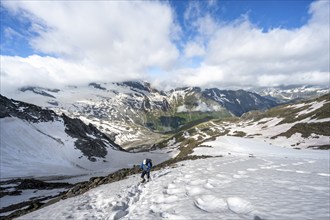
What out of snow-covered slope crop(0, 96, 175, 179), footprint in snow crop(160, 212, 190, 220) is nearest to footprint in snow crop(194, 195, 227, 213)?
footprint in snow crop(160, 212, 190, 220)

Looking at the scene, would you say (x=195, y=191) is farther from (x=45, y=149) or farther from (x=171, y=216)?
(x=45, y=149)

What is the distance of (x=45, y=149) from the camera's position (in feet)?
338

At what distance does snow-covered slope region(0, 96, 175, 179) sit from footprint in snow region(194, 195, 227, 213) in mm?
75219

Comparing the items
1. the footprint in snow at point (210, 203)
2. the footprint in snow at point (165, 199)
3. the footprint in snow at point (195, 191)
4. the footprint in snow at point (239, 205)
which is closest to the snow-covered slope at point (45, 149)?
the footprint in snow at point (165, 199)

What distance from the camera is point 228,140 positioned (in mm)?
64812

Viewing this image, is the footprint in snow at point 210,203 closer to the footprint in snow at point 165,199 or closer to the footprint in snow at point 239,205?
the footprint in snow at point 239,205

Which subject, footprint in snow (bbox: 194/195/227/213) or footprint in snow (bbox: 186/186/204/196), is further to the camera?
footprint in snow (bbox: 186/186/204/196)

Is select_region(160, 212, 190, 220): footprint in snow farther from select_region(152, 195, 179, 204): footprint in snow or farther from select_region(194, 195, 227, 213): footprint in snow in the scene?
select_region(152, 195, 179, 204): footprint in snow

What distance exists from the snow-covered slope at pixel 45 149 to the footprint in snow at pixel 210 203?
7522 centimetres

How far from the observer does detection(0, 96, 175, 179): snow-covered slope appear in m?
84.2

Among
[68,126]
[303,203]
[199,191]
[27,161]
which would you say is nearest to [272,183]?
[199,191]

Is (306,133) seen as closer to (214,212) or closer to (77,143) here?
(214,212)

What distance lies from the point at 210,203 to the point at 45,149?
4143 inches

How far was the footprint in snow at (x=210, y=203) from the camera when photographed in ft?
35.5
